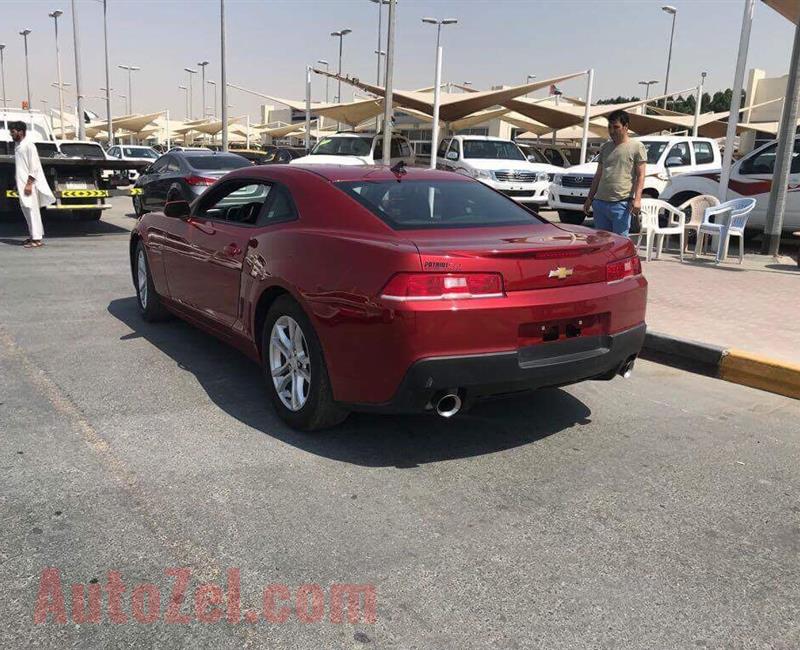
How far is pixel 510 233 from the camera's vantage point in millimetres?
4051

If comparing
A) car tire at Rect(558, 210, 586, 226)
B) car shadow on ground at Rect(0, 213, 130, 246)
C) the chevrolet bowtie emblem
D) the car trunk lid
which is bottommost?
car shadow on ground at Rect(0, 213, 130, 246)

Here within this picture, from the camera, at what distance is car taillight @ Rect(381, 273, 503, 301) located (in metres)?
3.38

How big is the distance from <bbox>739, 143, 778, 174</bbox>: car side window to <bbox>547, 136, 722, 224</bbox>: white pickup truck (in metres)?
2.75

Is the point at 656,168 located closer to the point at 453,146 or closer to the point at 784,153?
the point at 784,153

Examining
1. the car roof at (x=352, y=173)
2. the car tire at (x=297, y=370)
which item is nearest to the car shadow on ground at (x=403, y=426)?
the car tire at (x=297, y=370)

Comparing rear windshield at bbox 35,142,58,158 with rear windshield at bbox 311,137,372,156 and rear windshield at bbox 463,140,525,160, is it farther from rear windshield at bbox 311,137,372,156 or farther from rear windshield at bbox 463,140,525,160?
rear windshield at bbox 463,140,525,160

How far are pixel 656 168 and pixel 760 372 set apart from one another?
10.8 m

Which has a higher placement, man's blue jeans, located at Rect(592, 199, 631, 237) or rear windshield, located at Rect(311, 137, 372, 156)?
rear windshield, located at Rect(311, 137, 372, 156)

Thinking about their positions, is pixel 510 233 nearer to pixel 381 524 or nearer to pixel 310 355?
pixel 310 355

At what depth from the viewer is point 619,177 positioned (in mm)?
7703

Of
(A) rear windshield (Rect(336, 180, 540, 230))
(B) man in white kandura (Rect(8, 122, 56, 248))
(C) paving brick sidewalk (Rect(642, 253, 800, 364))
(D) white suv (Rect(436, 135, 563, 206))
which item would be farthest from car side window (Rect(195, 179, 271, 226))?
(D) white suv (Rect(436, 135, 563, 206))

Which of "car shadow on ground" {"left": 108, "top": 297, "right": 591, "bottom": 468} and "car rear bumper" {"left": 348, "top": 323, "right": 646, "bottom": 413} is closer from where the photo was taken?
"car rear bumper" {"left": 348, "top": 323, "right": 646, "bottom": 413}

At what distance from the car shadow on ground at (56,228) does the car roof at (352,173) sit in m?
9.21

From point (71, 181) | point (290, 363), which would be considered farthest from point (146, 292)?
point (71, 181)
